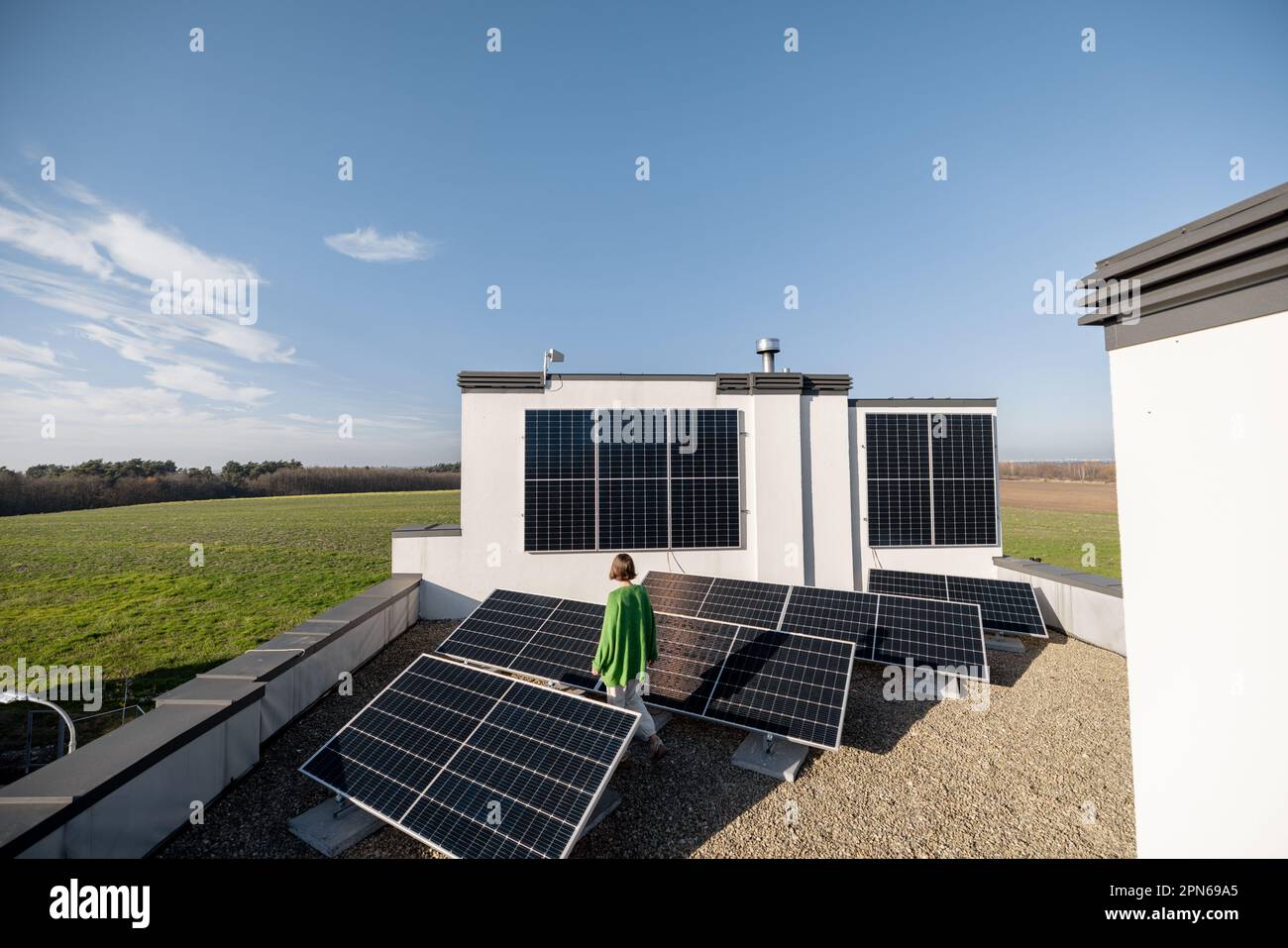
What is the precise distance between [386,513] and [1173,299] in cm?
5065

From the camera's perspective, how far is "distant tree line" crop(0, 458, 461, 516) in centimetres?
4006

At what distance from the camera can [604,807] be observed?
14.7 feet

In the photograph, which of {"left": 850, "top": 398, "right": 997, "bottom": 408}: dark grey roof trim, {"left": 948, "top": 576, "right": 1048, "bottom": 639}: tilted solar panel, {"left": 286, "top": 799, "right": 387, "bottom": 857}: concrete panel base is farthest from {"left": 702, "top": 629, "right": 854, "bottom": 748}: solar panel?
{"left": 850, "top": 398, "right": 997, "bottom": 408}: dark grey roof trim

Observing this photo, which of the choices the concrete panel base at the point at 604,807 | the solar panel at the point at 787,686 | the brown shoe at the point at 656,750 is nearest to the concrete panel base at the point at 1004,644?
the solar panel at the point at 787,686

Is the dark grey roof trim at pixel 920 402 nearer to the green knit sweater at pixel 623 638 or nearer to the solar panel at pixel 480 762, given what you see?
the green knit sweater at pixel 623 638

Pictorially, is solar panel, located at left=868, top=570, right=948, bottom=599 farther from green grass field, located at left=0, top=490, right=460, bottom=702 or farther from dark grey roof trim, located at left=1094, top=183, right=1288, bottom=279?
green grass field, located at left=0, top=490, right=460, bottom=702

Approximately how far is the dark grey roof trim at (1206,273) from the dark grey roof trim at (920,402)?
8.20 meters

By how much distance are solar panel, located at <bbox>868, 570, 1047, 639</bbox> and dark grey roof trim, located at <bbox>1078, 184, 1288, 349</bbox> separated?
6711 mm

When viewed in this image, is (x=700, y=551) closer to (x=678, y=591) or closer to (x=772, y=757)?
(x=678, y=591)

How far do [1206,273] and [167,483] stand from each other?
70.6m

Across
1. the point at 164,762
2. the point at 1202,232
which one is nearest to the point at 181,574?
the point at 164,762

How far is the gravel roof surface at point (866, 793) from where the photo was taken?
4.11 m

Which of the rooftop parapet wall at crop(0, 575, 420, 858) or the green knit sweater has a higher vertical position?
the green knit sweater
